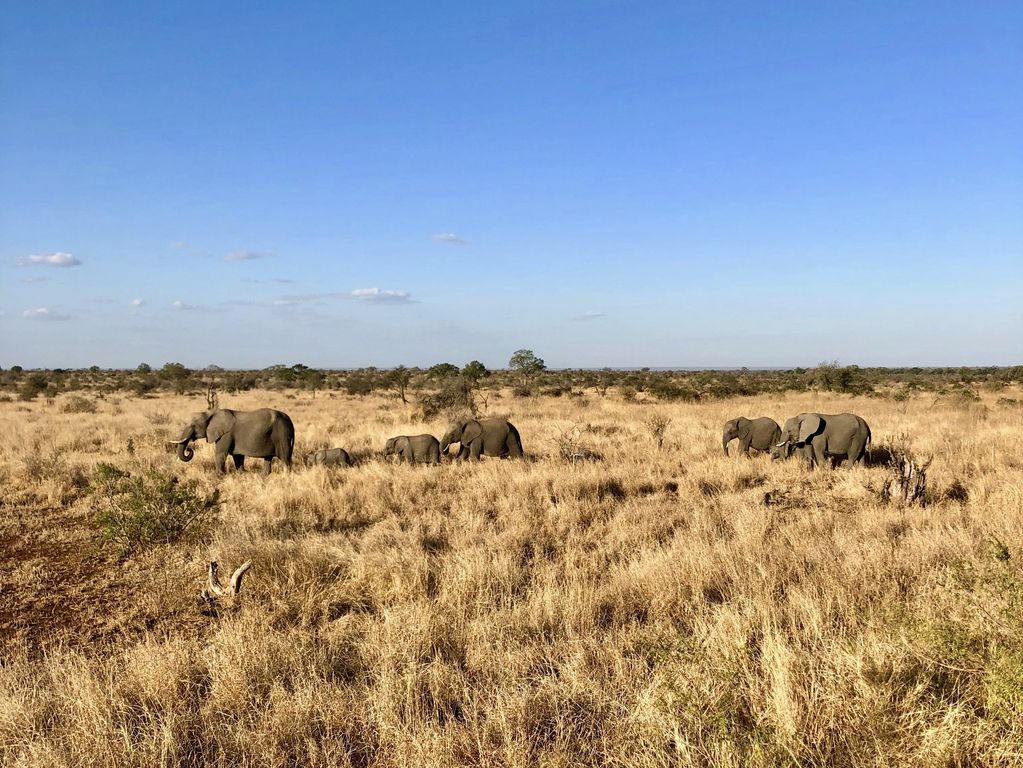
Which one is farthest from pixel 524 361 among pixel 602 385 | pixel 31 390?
pixel 31 390

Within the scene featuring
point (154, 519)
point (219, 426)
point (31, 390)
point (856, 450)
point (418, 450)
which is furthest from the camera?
point (31, 390)

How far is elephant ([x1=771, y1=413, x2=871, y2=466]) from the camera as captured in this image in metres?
11.9

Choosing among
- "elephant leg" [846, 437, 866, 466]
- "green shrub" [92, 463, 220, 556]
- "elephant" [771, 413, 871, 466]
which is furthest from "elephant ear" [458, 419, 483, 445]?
"elephant leg" [846, 437, 866, 466]

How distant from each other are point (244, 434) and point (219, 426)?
0.58m

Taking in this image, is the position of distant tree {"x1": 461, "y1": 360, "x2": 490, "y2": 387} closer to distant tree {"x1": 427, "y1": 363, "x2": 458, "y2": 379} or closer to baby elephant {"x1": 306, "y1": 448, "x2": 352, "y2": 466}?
distant tree {"x1": 427, "y1": 363, "x2": 458, "y2": 379}

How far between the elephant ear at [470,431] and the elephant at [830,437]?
6.65 meters

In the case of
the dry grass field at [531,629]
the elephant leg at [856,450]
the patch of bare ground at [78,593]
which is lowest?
the patch of bare ground at [78,593]

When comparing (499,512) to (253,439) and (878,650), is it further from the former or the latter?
(253,439)

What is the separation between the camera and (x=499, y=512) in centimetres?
827

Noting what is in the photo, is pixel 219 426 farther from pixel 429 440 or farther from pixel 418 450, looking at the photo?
pixel 429 440

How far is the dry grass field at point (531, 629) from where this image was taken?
3006 millimetres

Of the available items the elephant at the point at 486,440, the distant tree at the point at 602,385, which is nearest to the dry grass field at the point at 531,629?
the elephant at the point at 486,440

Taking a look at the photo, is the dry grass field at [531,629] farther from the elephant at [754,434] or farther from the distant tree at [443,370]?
the distant tree at [443,370]

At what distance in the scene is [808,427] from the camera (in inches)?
486
